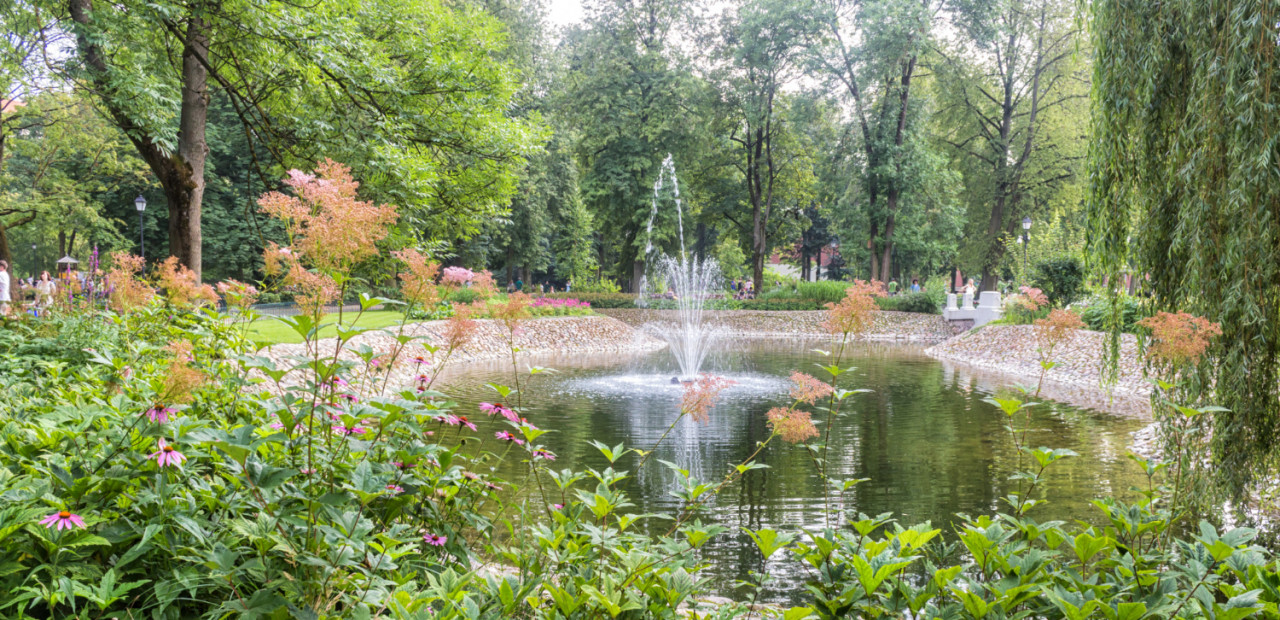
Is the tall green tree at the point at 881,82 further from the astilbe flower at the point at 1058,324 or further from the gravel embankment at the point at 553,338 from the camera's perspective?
the astilbe flower at the point at 1058,324

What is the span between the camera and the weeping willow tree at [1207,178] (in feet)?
13.5

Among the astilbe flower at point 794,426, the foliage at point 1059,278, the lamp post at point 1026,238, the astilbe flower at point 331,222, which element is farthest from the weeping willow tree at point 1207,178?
the lamp post at point 1026,238

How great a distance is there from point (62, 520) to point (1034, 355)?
18053 millimetres

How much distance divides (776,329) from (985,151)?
15.1 meters

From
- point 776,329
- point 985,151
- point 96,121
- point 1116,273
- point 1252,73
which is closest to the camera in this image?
point 1252,73

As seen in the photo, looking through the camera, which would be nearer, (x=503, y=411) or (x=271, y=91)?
(x=503, y=411)

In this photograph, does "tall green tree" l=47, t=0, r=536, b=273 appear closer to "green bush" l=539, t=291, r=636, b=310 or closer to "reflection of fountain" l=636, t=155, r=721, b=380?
"reflection of fountain" l=636, t=155, r=721, b=380

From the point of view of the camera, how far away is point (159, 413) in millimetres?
2191

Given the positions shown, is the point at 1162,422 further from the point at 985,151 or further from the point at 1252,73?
the point at 985,151

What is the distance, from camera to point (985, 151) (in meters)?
33.5

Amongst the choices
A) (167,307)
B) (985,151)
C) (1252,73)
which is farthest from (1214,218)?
(985,151)

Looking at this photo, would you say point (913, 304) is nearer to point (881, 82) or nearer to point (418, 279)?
point (881, 82)

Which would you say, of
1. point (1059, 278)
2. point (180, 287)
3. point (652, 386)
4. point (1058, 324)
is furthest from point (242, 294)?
point (1059, 278)

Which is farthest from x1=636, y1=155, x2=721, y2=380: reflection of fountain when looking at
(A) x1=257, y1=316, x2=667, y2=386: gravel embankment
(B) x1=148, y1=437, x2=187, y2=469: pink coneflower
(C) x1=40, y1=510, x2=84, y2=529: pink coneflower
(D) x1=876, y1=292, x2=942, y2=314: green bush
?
(C) x1=40, y1=510, x2=84, y2=529: pink coneflower
